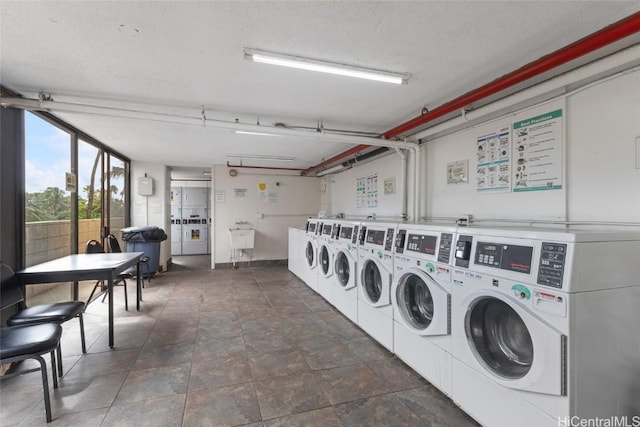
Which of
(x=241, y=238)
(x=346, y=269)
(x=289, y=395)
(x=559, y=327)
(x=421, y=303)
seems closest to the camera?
(x=559, y=327)

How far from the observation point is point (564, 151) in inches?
85.2

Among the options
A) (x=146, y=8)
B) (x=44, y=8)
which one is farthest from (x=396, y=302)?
(x=44, y=8)

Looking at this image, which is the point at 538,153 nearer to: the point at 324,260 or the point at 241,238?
the point at 324,260

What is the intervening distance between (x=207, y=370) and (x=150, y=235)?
382 centimetres

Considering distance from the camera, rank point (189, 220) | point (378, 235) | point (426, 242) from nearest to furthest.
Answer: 1. point (426, 242)
2. point (378, 235)
3. point (189, 220)

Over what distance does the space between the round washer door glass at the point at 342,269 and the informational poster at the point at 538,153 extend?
77.0 inches

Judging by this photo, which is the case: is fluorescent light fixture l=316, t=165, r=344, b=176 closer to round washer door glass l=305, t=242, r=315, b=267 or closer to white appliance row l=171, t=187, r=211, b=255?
round washer door glass l=305, t=242, r=315, b=267

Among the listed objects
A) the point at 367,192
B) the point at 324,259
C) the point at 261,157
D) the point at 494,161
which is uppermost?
the point at 261,157

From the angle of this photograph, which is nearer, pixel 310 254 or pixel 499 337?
pixel 499 337

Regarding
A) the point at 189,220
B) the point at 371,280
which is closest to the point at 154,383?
the point at 371,280

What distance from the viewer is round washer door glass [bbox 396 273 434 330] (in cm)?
236

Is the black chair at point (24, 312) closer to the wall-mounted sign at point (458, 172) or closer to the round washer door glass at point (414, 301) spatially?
the round washer door glass at point (414, 301)

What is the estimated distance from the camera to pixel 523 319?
148 cm

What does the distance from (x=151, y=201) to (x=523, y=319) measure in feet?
21.4
